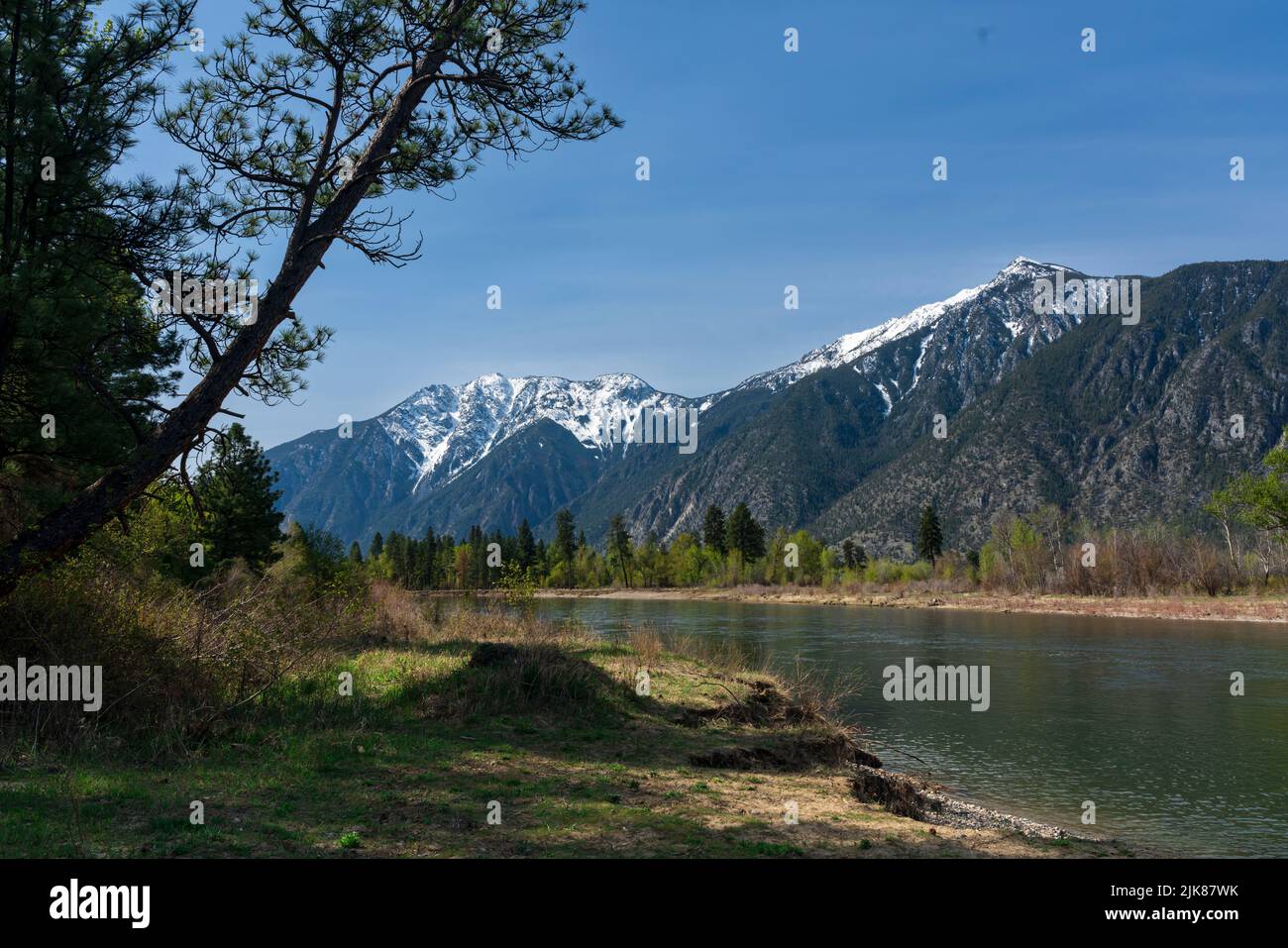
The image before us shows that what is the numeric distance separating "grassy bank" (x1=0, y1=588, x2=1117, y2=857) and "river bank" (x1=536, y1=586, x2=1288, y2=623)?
5869cm

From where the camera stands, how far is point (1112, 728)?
21.2m

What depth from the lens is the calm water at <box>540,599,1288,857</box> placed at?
45.9 feet

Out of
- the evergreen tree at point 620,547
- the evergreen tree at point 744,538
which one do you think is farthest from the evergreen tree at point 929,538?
the evergreen tree at point 620,547

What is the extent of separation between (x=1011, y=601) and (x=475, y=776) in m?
78.7

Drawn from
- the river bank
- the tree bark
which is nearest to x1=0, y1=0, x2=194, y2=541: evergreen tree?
the tree bark

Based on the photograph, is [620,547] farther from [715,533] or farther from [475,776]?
[475,776]

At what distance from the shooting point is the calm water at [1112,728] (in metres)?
14.0

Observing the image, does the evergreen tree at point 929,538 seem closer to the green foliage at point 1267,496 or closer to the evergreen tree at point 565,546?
the green foliage at point 1267,496

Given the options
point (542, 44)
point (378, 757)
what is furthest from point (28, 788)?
point (542, 44)

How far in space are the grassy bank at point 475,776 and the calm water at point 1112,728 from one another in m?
3.73

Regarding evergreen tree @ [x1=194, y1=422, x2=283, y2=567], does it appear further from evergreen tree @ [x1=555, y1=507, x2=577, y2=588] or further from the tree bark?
evergreen tree @ [x1=555, y1=507, x2=577, y2=588]

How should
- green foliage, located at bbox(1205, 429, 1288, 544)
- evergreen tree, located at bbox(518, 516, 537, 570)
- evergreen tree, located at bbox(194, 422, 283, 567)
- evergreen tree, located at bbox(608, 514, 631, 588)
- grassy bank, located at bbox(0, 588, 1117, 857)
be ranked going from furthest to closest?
evergreen tree, located at bbox(608, 514, 631, 588) → evergreen tree, located at bbox(518, 516, 537, 570) → green foliage, located at bbox(1205, 429, 1288, 544) → evergreen tree, located at bbox(194, 422, 283, 567) → grassy bank, located at bbox(0, 588, 1117, 857)
